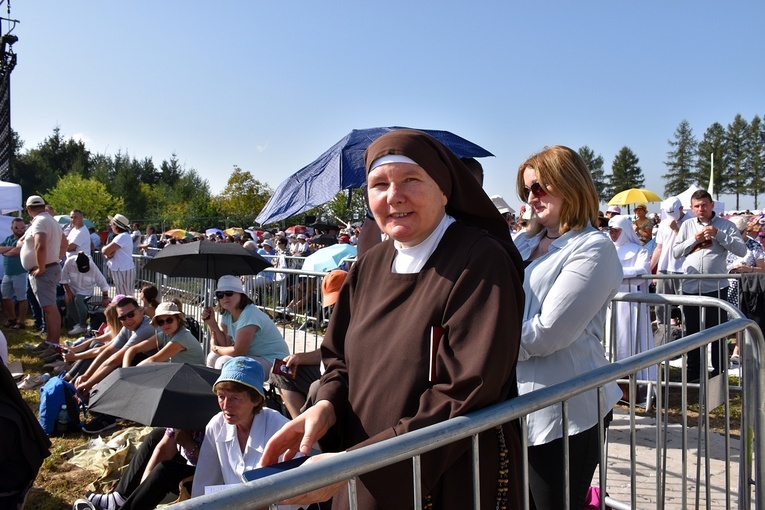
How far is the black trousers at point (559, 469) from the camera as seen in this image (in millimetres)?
2371

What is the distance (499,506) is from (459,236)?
2.47 ft

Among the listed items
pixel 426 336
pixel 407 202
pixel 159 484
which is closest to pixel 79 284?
pixel 159 484

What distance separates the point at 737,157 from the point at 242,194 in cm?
7513

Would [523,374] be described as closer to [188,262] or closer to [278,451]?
[278,451]

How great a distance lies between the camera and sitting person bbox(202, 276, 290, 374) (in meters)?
5.66

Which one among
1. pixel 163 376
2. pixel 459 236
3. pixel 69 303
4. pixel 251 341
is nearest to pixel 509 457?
pixel 459 236

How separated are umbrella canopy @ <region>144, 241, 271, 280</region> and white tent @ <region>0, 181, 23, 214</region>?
9.40 meters

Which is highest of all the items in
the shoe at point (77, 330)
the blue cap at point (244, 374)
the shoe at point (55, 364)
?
the blue cap at point (244, 374)

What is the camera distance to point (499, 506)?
67.7 inches

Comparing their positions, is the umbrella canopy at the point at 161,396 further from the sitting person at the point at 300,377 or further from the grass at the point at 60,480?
the grass at the point at 60,480

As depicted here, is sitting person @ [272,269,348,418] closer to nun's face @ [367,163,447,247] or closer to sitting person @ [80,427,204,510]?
sitting person @ [80,427,204,510]

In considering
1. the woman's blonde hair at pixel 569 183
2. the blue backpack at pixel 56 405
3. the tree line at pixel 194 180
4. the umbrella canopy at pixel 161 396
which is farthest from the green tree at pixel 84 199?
the woman's blonde hair at pixel 569 183

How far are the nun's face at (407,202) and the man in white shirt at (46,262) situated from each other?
8982mm

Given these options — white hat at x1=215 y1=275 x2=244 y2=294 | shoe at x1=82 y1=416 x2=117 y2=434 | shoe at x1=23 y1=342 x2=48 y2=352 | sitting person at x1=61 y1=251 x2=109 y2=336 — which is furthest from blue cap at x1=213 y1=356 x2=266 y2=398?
sitting person at x1=61 y1=251 x2=109 y2=336
